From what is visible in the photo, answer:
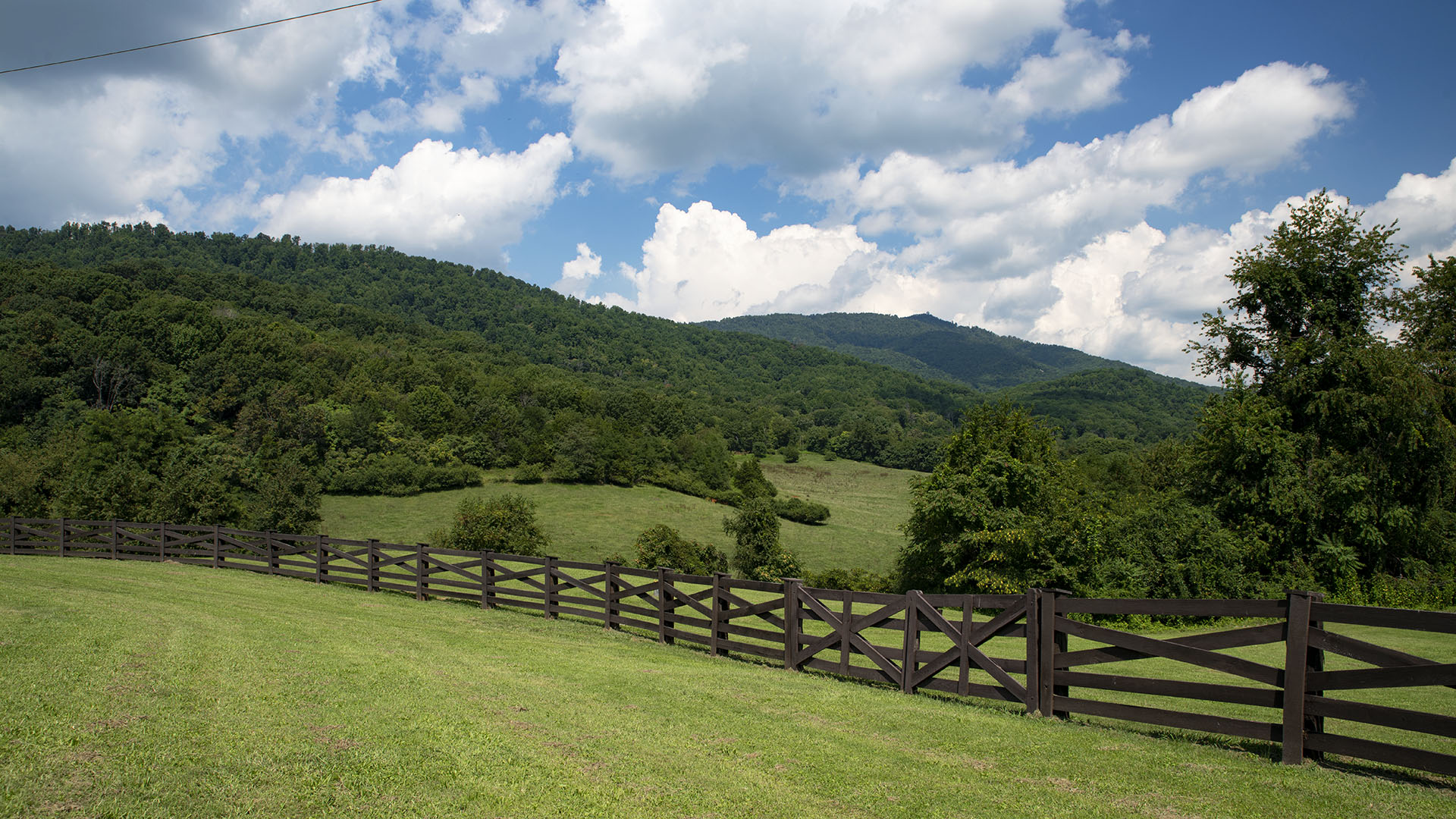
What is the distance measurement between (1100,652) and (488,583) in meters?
13.8

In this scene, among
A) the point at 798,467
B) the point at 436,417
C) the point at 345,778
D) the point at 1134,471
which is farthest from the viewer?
the point at 798,467

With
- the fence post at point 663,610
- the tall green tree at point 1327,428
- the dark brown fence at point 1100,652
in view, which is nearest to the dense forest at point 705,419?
the tall green tree at point 1327,428

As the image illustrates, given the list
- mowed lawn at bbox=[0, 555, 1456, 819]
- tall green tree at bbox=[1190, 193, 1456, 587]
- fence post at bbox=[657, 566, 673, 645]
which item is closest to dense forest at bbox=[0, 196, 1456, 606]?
tall green tree at bbox=[1190, 193, 1456, 587]

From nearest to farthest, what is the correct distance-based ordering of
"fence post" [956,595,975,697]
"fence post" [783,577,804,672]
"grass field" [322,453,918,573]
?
"fence post" [956,595,975,697]
"fence post" [783,577,804,672]
"grass field" [322,453,918,573]

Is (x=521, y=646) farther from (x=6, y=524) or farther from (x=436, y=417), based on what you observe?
(x=436, y=417)

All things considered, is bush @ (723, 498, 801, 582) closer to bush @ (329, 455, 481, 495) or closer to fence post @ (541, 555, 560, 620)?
fence post @ (541, 555, 560, 620)

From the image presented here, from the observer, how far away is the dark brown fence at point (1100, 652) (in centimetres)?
565

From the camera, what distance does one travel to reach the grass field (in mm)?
70750

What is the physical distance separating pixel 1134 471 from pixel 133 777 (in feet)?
215

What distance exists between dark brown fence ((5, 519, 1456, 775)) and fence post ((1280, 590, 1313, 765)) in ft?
0.04

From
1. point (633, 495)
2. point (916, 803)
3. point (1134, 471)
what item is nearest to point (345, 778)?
point (916, 803)

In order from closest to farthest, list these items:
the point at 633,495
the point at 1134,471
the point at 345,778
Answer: the point at 345,778 < the point at 1134,471 < the point at 633,495

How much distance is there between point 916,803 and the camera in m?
5.02

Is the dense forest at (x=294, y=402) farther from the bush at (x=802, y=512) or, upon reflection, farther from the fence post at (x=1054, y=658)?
the fence post at (x=1054, y=658)
